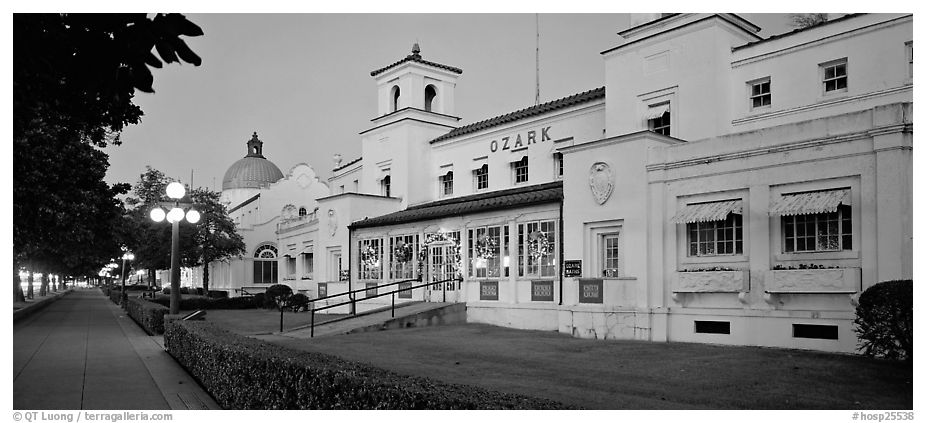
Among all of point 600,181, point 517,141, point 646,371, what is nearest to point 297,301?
point 517,141

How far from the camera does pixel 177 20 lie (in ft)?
20.2

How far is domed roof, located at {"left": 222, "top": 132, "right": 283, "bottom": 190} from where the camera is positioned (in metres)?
68.4

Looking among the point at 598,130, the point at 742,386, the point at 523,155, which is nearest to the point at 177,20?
the point at 742,386

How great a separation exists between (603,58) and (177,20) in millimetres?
17993

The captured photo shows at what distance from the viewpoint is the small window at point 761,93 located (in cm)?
2022

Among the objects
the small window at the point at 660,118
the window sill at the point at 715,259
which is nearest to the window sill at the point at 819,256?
the window sill at the point at 715,259

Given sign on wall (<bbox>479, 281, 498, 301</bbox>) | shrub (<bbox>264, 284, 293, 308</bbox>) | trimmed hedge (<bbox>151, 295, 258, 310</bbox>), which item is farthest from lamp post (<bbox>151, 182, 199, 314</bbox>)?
trimmed hedge (<bbox>151, 295, 258, 310</bbox>)

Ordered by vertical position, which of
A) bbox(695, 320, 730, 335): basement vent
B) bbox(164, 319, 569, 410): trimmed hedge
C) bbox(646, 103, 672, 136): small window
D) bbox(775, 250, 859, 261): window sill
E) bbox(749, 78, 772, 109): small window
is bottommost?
bbox(695, 320, 730, 335): basement vent

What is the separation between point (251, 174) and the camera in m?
68.7

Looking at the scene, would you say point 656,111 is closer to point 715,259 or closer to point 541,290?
point 715,259

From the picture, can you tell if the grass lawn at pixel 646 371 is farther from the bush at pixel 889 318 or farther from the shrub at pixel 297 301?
the shrub at pixel 297 301

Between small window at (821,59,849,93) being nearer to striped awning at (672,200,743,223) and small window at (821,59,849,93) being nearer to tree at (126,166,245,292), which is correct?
striped awning at (672,200,743,223)

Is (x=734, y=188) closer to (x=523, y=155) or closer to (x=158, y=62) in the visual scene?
(x=523, y=155)

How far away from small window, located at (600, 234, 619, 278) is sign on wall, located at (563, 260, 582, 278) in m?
0.60
